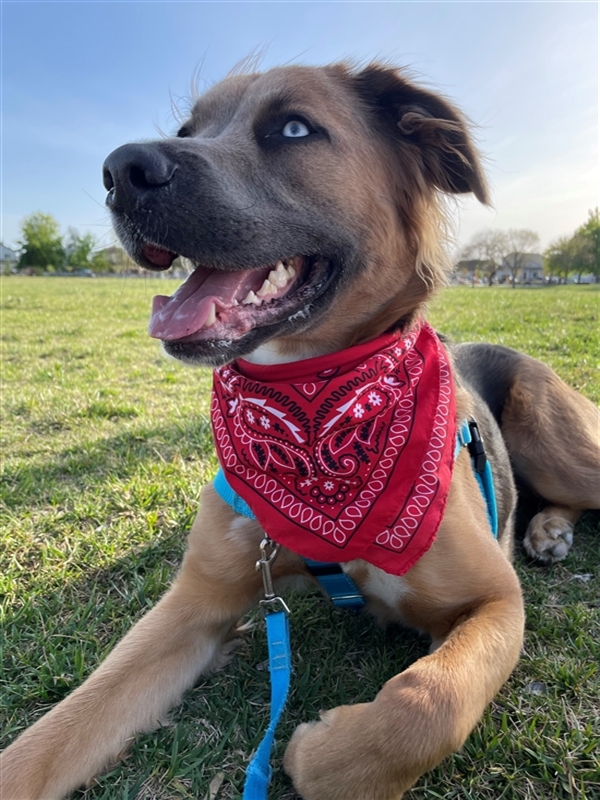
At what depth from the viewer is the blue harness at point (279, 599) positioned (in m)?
1.73

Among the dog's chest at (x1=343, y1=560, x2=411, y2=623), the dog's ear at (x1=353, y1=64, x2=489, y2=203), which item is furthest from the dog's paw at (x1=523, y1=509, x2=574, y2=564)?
the dog's ear at (x1=353, y1=64, x2=489, y2=203)

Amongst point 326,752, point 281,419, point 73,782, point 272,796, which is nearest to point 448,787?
point 326,752

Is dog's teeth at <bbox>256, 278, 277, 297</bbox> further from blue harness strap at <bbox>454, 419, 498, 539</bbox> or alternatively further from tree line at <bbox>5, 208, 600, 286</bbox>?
tree line at <bbox>5, 208, 600, 286</bbox>

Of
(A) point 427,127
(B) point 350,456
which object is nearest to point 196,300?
(B) point 350,456

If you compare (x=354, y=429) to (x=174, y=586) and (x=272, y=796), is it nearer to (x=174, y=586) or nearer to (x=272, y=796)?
(x=174, y=586)

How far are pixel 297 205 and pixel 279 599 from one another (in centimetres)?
150

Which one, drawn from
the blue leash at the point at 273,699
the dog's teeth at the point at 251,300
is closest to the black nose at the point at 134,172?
the dog's teeth at the point at 251,300

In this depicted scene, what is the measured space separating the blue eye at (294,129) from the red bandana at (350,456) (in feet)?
2.95

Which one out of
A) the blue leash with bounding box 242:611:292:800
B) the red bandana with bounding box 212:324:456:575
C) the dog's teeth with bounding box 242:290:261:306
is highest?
the dog's teeth with bounding box 242:290:261:306

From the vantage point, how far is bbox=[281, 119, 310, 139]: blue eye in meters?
2.43

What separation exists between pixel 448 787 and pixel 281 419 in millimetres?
1344

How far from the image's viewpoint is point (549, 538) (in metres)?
3.18

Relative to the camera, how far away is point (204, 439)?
4.95m

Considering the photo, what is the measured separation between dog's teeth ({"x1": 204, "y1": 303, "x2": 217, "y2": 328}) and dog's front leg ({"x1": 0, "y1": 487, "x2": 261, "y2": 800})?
0.90 meters
